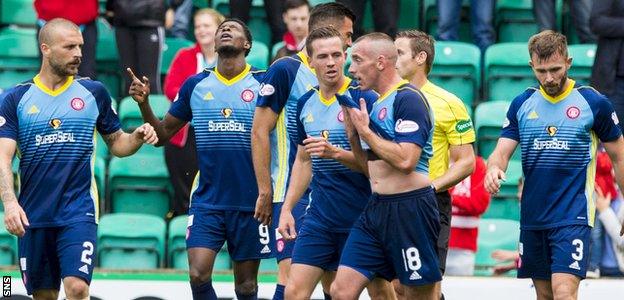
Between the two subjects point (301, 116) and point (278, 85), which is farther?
point (278, 85)

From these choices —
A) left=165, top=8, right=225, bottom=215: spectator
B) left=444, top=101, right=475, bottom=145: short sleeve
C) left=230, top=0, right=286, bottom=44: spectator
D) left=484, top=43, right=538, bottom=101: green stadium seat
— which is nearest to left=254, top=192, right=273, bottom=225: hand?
left=444, top=101, right=475, bottom=145: short sleeve

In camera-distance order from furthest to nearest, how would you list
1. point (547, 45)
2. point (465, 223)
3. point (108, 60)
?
point (108, 60)
point (465, 223)
point (547, 45)

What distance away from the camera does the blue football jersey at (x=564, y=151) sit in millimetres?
10883

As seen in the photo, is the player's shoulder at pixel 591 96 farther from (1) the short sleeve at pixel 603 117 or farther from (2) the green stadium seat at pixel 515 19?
(2) the green stadium seat at pixel 515 19

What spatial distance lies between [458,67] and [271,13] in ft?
6.77

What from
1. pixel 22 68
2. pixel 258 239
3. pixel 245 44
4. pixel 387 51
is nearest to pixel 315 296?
pixel 258 239

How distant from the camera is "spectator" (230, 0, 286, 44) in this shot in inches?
626

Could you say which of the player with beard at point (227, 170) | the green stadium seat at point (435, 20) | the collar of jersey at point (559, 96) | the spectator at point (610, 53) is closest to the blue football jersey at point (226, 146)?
the player with beard at point (227, 170)

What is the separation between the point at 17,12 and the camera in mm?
17297

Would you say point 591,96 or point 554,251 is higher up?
point 591,96

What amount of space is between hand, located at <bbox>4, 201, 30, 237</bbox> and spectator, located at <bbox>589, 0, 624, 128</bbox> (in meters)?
6.24

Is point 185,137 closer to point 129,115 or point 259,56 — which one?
point 129,115

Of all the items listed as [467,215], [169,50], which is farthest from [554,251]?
[169,50]

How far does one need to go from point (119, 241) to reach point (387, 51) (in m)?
5.20
